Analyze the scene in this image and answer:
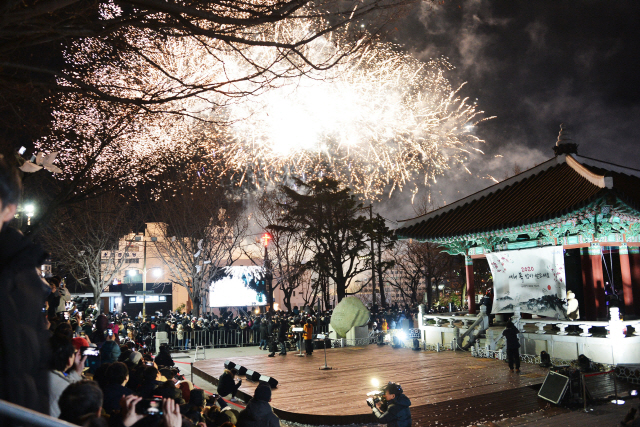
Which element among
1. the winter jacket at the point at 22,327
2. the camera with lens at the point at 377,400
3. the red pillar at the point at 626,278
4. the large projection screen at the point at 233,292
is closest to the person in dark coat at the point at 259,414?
the camera with lens at the point at 377,400

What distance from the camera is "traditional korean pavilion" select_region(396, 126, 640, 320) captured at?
46.8 feet

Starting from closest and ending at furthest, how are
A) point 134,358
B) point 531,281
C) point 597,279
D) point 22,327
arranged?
point 22,327 → point 134,358 → point 597,279 → point 531,281

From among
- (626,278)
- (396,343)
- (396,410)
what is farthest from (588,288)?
(396,410)

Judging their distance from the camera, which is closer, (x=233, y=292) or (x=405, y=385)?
(x=405, y=385)

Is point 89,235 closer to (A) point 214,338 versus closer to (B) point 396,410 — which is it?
(A) point 214,338

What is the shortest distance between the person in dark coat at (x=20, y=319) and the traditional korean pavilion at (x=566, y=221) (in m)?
14.4

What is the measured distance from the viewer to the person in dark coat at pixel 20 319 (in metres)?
1.74

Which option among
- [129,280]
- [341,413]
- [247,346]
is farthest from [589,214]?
[129,280]

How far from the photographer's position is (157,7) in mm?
5332

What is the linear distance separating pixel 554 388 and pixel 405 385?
3491mm

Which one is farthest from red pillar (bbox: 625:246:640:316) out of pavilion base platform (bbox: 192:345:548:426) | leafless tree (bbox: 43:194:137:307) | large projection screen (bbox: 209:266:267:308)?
large projection screen (bbox: 209:266:267:308)

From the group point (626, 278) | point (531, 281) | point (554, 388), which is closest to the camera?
point (554, 388)

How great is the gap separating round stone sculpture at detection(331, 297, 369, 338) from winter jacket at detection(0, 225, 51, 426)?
20.4 meters

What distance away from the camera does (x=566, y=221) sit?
1501 centimetres
